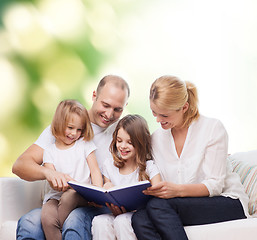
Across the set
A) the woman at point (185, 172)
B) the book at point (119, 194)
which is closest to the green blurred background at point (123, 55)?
the woman at point (185, 172)

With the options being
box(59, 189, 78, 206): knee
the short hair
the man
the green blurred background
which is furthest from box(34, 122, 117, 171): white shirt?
the green blurred background

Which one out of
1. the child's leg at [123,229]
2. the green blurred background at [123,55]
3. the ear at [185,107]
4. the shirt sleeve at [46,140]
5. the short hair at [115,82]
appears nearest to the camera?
the child's leg at [123,229]

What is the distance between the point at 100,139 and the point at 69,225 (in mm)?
630

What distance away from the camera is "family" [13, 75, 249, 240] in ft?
5.71

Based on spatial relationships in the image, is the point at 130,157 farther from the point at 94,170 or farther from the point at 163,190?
the point at 163,190

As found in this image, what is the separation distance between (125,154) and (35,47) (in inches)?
75.3

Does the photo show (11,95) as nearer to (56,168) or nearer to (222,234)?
(56,168)

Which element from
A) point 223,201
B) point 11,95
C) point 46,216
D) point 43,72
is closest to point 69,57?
point 43,72

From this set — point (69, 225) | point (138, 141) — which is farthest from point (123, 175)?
point (69, 225)

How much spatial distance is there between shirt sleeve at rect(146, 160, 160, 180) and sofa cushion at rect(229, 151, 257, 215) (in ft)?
1.52

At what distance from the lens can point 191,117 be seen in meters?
2.00

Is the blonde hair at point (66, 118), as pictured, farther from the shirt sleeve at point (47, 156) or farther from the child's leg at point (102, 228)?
the child's leg at point (102, 228)

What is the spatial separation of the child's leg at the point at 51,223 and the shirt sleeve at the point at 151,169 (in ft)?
1.55

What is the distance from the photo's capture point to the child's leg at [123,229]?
68.4 inches
